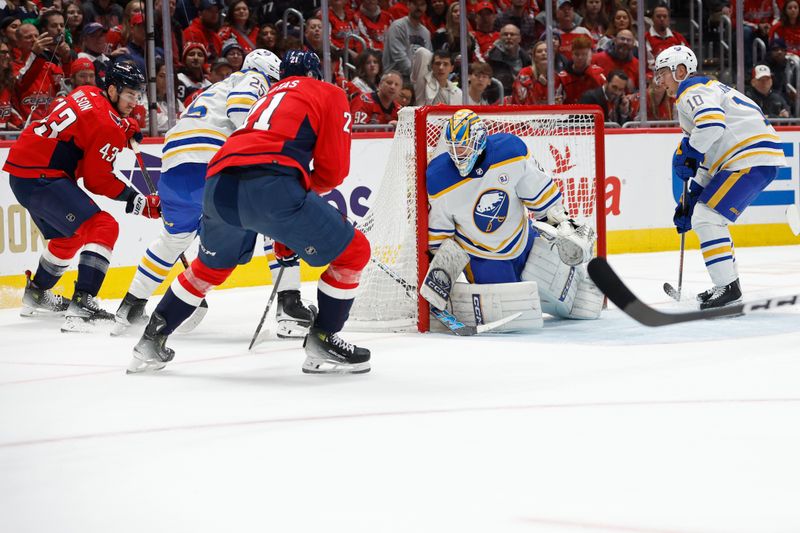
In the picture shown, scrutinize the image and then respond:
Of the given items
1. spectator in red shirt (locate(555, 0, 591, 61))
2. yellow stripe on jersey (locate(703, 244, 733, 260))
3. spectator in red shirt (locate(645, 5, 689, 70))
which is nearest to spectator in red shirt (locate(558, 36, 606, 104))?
spectator in red shirt (locate(555, 0, 591, 61))

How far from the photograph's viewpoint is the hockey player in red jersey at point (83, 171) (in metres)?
5.03

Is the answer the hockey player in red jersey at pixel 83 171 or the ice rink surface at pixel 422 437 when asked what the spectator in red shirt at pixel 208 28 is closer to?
the hockey player in red jersey at pixel 83 171

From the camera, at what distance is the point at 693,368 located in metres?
3.54

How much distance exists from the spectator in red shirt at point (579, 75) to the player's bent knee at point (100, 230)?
4.09 m

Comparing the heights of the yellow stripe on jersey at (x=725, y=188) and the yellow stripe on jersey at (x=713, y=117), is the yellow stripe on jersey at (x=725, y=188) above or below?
below

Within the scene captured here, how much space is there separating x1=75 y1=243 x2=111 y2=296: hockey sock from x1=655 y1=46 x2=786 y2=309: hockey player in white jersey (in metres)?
2.74

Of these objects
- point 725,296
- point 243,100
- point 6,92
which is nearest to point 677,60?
point 725,296

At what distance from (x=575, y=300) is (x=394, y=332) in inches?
33.3

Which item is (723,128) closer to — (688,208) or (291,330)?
(688,208)

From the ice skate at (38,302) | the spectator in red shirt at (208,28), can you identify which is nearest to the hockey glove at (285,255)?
the ice skate at (38,302)

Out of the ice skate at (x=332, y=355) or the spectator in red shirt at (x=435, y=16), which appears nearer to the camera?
the ice skate at (x=332, y=355)

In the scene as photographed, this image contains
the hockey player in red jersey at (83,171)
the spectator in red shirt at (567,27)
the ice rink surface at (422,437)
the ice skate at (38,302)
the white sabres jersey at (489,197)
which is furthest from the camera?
the spectator in red shirt at (567,27)

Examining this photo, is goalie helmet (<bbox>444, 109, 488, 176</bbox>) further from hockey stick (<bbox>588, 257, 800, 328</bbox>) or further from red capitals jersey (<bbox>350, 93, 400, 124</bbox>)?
red capitals jersey (<bbox>350, 93, 400, 124</bbox>)

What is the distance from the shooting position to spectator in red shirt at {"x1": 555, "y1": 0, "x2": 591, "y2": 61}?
329 inches
